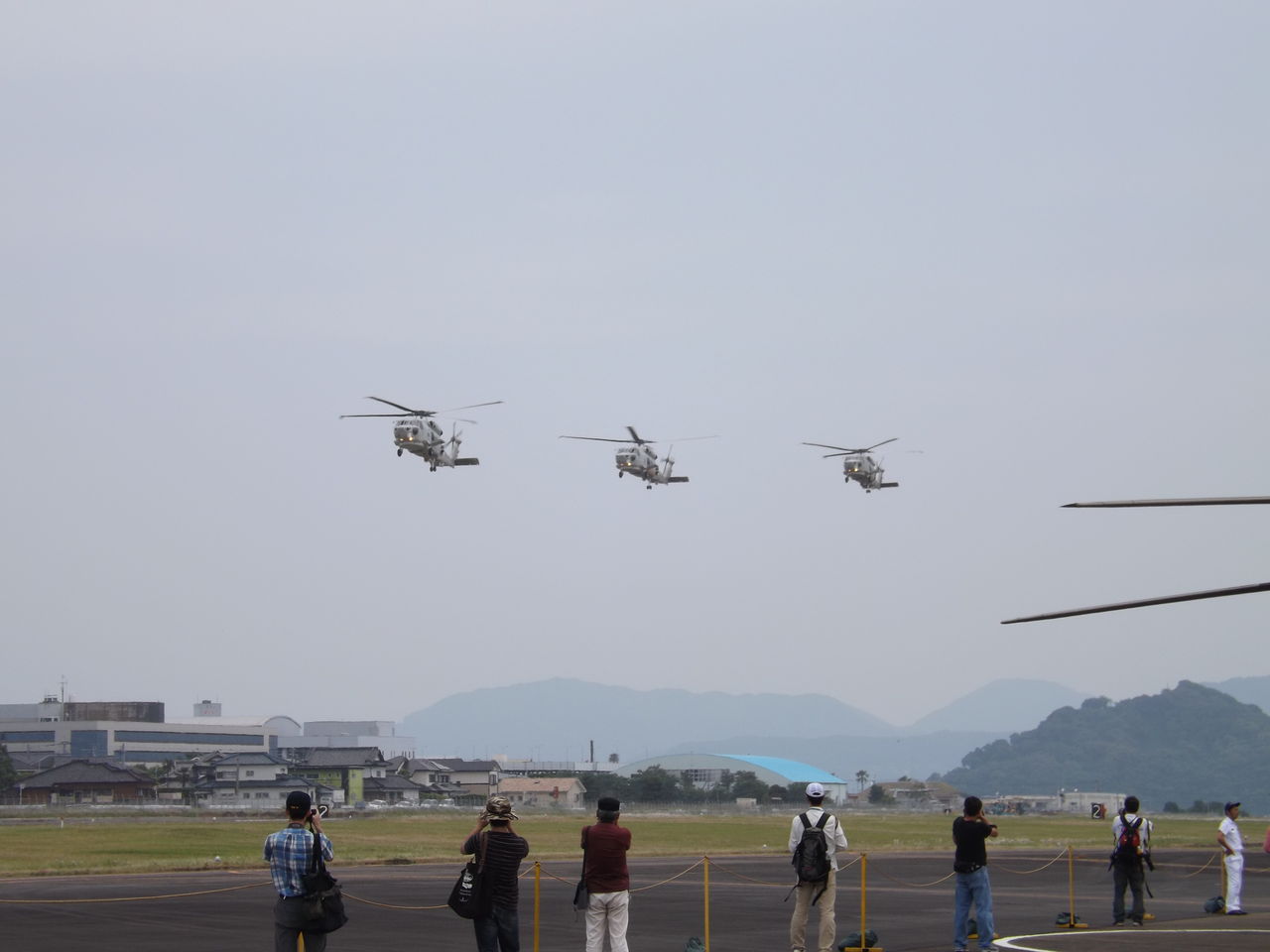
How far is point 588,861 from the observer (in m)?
15.6

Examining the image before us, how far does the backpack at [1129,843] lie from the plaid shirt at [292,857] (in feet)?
46.3

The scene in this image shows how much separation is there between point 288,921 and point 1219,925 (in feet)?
47.1

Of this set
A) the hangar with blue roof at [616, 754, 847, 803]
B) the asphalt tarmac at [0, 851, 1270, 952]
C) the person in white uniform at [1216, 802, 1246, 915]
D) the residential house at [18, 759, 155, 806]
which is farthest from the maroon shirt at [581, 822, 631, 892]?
the hangar with blue roof at [616, 754, 847, 803]

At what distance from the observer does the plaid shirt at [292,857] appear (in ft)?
39.8

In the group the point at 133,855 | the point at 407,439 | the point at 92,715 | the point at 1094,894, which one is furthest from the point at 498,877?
the point at 92,715

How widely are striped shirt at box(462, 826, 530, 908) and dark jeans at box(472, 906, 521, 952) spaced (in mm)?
80

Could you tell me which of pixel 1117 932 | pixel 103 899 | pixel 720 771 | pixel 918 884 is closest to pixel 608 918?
pixel 1117 932

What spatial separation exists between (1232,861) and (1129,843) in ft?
7.15

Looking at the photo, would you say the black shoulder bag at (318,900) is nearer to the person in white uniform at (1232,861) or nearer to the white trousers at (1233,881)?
the person in white uniform at (1232,861)

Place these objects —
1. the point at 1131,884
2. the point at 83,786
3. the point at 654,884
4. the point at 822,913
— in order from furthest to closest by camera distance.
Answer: the point at 83,786 < the point at 654,884 < the point at 1131,884 < the point at 822,913

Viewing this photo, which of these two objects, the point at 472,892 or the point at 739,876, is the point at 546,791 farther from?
the point at 472,892

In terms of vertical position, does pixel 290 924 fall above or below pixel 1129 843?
above

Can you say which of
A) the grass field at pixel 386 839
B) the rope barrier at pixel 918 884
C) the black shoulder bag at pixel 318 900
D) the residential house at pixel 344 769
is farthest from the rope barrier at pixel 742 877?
the residential house at pixel 344 769

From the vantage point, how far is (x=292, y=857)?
12.1 m
